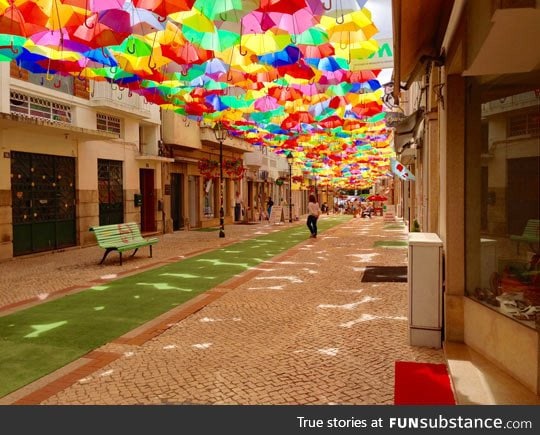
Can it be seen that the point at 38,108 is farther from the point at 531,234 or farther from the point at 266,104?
the point at 531,234

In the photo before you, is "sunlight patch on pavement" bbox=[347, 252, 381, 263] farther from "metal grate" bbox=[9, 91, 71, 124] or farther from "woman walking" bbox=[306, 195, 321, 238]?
"metal grate" bbox=[9, 91, 71, 124]

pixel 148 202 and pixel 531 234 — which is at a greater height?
pixel 148 202

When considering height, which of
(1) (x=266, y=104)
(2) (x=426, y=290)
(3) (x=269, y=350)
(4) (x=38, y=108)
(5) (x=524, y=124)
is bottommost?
(3) (x=269, y=350)

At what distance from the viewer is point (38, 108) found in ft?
47.2

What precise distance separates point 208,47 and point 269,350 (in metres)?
5.38

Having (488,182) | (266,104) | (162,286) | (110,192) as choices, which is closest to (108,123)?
(110,192)

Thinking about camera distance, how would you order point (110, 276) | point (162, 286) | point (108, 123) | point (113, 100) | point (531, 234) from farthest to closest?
point (108, 123), point (113, 100), point (110, 276), point (162, 286), point (531, 234)

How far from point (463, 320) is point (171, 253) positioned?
414 inches

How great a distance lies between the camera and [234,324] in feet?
20.5

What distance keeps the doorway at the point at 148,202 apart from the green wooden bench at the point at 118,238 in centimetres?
797

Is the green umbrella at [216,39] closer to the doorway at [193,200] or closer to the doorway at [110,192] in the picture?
the doorway at [110,192]

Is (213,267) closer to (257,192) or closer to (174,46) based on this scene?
(174,46)

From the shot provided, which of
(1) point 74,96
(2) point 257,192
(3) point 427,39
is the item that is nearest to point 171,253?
(1) point 74,96

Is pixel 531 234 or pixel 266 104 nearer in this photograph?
pixel 531 234
